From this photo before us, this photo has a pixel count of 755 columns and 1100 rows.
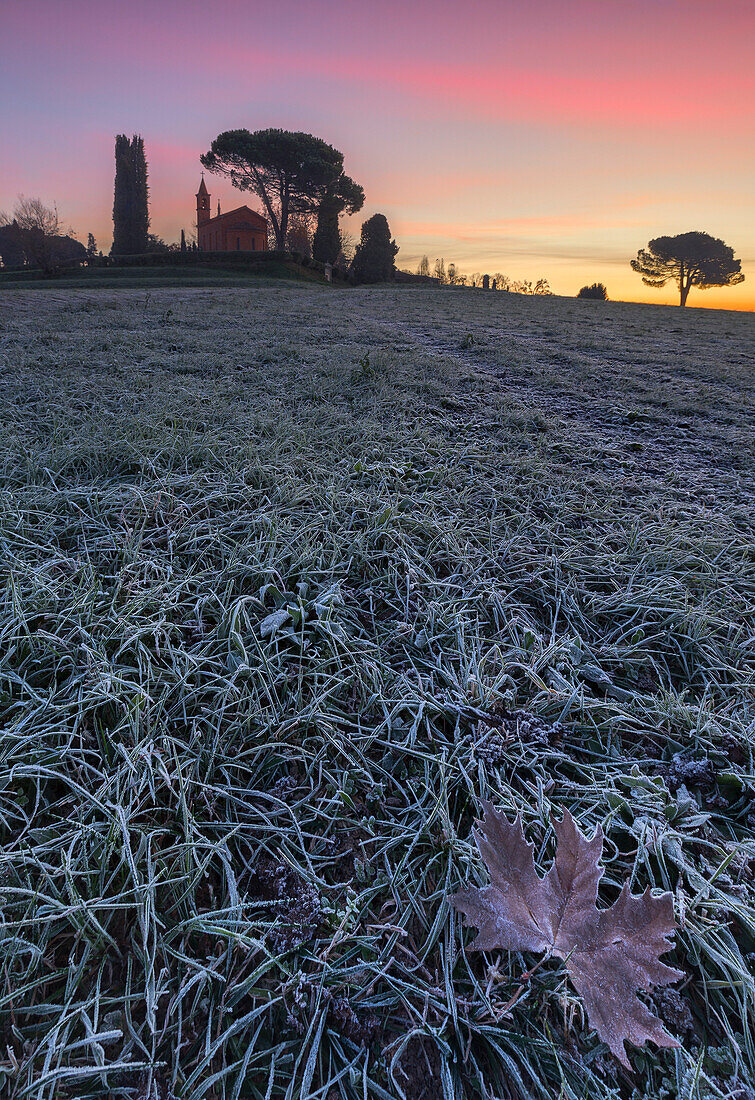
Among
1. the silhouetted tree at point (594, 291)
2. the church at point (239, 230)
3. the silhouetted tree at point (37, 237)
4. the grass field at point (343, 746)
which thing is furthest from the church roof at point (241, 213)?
the grass field at point (343, 746)

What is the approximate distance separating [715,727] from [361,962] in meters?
0.91

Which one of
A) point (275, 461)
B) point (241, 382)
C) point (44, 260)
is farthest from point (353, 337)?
point (44, 260)

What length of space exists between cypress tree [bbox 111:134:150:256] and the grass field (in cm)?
4363

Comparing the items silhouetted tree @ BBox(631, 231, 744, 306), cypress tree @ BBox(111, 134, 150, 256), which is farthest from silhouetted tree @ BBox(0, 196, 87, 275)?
silhouetted tree @ BBox(631, 231, 744, 306)

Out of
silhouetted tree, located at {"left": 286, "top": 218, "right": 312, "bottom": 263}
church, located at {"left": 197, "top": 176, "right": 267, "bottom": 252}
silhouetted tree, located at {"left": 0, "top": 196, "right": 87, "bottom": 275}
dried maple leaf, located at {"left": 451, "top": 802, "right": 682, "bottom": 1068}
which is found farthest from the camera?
church, located at {"left": 197, "top": 176, "right": 267, "bottom": 252}

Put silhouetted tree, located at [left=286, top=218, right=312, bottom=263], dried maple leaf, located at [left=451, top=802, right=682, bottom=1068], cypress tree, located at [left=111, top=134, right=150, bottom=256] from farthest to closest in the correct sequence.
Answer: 1. silhouetted tree, located at [left=286, top=218, right=312, bottom=263]
2. cypress tree, located at [left=111, top=134, right=150, bottom=256]
3. dried maple leaf, located at [left=451, top=802, right=682, bottom=1068]

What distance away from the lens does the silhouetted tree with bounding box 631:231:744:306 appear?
114 feet

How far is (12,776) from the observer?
104cm

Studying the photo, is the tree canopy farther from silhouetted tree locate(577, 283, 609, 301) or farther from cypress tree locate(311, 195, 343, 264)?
silhouetted tree locate(577, 283, 609, 301)

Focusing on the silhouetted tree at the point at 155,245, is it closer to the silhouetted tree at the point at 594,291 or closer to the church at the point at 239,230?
the church at the point at 239,230

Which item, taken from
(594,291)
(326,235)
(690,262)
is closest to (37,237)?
(326,235)

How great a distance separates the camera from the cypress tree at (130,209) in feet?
122

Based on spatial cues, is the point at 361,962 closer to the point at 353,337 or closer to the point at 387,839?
the point at 387,839

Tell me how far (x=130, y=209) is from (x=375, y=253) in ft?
72.9
